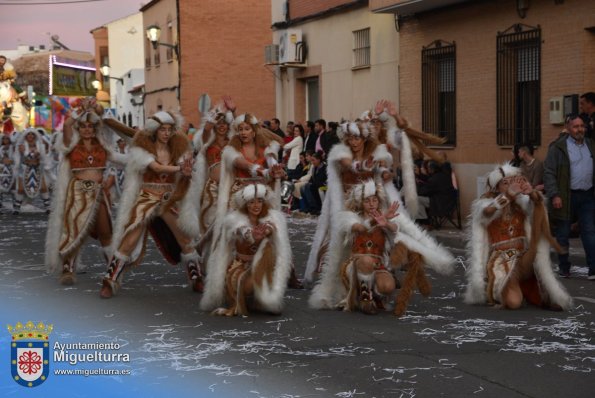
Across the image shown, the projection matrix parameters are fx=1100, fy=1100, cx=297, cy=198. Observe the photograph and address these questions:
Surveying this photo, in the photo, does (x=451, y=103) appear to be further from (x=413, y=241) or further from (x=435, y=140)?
(x=413, y=241)

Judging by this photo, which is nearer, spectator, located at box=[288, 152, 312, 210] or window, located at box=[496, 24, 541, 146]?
window, located at box=[496, 24, 541, 146]

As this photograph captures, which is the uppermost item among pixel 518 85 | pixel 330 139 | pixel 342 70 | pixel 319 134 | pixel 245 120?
pixel 342 70

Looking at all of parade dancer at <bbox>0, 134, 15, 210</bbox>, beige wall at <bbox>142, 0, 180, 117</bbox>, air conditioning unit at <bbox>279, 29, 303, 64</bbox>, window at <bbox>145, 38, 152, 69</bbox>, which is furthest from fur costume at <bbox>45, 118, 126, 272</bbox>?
window at <bbox>145, 38, 152, 69</bbox>

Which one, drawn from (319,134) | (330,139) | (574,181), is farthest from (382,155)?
(319,134)

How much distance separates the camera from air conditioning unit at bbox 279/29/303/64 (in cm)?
2838

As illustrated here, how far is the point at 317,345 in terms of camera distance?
27.9 ft

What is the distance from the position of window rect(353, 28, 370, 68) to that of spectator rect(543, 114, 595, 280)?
41.5 feet

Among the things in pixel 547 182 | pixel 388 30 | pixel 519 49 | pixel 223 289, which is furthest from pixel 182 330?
pixel 388 30

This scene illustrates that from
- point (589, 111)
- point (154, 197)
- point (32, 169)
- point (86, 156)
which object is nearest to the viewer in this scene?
point (154, 197)

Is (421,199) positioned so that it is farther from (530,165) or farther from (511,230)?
(511,230)

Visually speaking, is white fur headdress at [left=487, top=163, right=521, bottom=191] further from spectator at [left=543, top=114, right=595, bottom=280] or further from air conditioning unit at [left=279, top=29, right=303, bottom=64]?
air conditioning unit at [left=279, top=29, right=303, bottom=64]

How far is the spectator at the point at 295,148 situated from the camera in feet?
81.0

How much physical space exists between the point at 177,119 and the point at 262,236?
7.64 ft

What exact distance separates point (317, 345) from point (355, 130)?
3.10m
